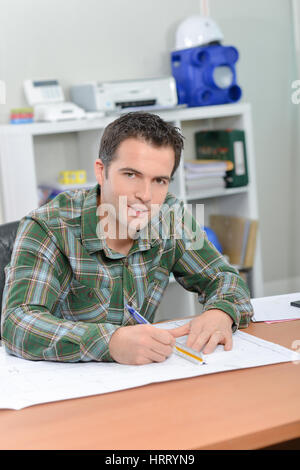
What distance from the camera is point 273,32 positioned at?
3740 millimetres

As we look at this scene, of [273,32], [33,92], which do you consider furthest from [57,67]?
[273,32]

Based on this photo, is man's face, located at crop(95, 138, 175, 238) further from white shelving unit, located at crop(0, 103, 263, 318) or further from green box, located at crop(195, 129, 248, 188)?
green box, located at crop(195, 129, 248, 188)

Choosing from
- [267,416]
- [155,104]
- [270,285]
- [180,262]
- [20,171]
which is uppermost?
[155,104]

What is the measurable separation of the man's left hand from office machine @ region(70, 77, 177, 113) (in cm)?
177

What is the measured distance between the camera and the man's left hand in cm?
127

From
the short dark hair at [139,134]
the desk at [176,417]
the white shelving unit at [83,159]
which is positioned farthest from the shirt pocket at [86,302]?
the white shelving unit at [83,159]

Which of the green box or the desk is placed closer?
the desk

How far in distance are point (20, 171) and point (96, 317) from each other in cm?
153

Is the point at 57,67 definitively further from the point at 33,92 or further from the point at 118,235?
the point at 118,235

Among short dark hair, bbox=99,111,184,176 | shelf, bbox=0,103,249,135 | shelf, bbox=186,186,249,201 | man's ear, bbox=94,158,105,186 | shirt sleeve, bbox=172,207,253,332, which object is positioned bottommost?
shirt sleeve, bbox=172,207,253,332

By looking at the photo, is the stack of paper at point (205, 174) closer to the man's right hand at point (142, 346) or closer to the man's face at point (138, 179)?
the man's face at point (138, 179)

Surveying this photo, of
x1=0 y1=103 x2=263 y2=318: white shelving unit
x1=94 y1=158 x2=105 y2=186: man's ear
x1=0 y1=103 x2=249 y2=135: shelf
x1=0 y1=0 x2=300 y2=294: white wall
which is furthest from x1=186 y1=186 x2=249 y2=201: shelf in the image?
x1=94 y1=158 x2=105 y2=186: man's ear

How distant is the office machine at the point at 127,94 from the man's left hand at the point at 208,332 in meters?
1.77

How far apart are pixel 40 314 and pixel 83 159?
200cm
